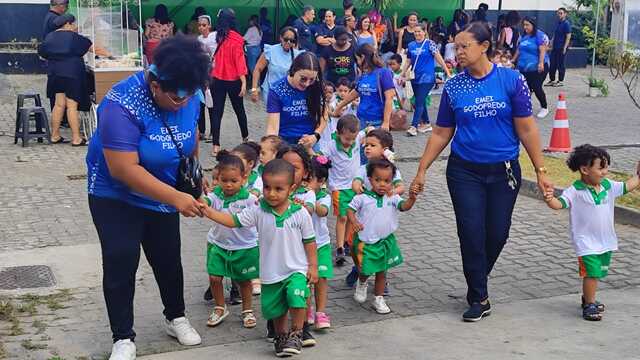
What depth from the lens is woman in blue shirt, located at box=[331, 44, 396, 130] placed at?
8.77 meters

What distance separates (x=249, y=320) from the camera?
5.84 m

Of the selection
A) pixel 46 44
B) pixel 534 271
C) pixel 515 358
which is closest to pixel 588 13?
pixel 46 44

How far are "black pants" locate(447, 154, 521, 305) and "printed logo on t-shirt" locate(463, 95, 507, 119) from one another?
34cm

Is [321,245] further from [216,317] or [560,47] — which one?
[560,47]

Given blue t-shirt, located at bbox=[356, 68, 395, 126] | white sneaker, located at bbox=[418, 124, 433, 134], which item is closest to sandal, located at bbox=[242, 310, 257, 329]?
blue t-shirt, located at bbox=[356, 68, 395, 126]

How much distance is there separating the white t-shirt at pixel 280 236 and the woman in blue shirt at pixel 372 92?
3.59 metres

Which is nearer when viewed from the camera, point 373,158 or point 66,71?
point 373,158

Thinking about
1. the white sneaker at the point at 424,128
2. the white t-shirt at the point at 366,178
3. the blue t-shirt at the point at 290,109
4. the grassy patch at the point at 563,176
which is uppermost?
the blue t-shirt at the point at 290,109

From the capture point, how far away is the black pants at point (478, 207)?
5973 millimetres

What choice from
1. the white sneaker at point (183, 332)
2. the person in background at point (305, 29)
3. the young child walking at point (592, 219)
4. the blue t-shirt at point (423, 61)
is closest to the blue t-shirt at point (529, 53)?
the blue t-shirt at point (423, 61)

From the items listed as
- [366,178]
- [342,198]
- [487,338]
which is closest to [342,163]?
[342,198]

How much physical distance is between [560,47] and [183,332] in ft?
57.0

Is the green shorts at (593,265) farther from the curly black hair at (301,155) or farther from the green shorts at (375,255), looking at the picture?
the curly black hair at (301,155)

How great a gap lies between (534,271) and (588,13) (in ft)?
70.2
